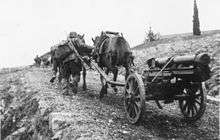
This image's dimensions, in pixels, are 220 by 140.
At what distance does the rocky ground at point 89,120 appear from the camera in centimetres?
836

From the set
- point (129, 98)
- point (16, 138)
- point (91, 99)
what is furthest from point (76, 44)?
point (129, 98)

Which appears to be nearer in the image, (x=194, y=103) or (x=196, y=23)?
(x=194, y=103)

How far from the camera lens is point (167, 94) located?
8.88 metres

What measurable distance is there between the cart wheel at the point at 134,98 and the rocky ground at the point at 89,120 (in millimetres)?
279

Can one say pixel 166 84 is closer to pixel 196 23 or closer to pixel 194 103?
pixel 194 103

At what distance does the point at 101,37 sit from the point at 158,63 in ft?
14.4

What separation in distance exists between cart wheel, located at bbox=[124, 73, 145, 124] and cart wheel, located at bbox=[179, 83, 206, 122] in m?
1.33

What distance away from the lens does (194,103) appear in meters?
9.30

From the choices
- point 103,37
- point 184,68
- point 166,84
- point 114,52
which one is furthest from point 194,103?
point 103,37

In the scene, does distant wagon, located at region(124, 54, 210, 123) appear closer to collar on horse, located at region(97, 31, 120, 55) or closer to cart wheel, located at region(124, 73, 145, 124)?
cart wheel, located at region(124, 73, 145, 124)

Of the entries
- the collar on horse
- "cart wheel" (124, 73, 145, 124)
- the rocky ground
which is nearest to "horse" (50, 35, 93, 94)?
the rocky ground

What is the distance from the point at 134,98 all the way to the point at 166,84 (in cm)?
82

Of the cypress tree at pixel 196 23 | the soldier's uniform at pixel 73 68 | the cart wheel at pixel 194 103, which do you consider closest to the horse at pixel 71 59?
the soldier's uniform at pixel 73 68

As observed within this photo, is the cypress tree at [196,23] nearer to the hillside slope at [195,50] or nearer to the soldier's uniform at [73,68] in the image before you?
the hillside slope at [195,50]
